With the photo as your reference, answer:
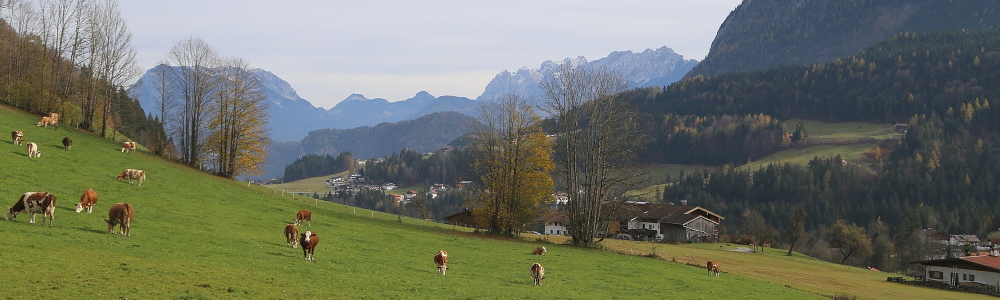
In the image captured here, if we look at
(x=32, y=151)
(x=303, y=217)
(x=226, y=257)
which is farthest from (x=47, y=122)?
(x=226, y=257)

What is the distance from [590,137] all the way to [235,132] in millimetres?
41453

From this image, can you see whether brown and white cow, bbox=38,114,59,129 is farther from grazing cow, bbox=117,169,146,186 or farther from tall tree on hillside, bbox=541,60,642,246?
tall tree on hillside, bbox=541,60,642,246

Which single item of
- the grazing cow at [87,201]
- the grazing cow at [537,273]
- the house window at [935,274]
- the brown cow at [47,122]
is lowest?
the house window at [935,274]

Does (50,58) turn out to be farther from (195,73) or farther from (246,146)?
(246,146)

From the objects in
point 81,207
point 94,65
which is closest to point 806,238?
point 94,65

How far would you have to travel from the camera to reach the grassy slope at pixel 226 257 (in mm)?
21109

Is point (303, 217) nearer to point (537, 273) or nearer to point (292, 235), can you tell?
point (292, 235)

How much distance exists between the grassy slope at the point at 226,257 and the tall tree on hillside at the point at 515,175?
7335 millimetres

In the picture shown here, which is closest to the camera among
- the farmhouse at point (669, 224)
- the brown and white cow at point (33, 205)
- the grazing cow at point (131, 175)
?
the brown and white cow at point (33, 205)

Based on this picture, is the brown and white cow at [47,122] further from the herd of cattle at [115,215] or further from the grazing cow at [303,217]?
the herd of cattle at [115,215]

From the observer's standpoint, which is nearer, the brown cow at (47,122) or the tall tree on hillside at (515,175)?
the brown cow at (47,122)

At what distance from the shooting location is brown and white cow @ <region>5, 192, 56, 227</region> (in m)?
28.3

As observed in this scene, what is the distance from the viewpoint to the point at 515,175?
64.0m

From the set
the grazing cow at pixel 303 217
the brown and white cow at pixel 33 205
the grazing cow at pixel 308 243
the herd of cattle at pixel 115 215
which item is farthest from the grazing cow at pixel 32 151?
the grazing cow at pixel 308 243
